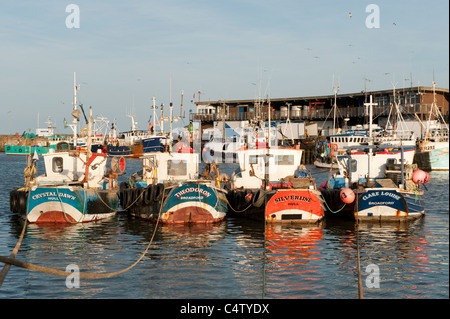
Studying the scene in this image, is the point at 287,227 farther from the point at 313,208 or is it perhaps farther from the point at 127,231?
the point at 127,231

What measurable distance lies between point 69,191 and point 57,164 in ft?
15.3

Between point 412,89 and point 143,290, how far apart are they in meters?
74.1

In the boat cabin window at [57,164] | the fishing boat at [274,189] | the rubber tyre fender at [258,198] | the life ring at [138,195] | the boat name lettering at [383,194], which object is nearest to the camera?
the fishing boat at [274,189]

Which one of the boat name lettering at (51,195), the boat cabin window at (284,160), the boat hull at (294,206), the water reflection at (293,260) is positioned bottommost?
the water reflection at (293,260)

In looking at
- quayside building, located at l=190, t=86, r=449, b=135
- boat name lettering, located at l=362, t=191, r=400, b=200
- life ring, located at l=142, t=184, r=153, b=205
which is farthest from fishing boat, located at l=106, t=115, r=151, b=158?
boat name lettering, located at l=362, t=191, r=400, b=200

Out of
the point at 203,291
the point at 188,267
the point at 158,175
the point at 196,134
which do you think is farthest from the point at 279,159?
the point at 196,134

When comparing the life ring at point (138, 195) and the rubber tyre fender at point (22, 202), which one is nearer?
the rubber tyre fender at point (22, 202)

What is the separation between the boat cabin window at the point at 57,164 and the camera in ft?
90.3

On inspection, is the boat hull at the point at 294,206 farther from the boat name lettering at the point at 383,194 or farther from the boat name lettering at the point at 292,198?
the boat name lettering at the point at 383,194

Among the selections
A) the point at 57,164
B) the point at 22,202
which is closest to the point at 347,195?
the point at 57,164

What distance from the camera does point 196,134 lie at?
95000mm

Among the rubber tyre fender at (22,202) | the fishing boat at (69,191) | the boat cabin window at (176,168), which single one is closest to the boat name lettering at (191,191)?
the fishing boat at (69,191)

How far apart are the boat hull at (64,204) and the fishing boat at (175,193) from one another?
6.76 feet

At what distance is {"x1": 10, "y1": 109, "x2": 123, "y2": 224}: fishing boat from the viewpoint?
23531 mm
